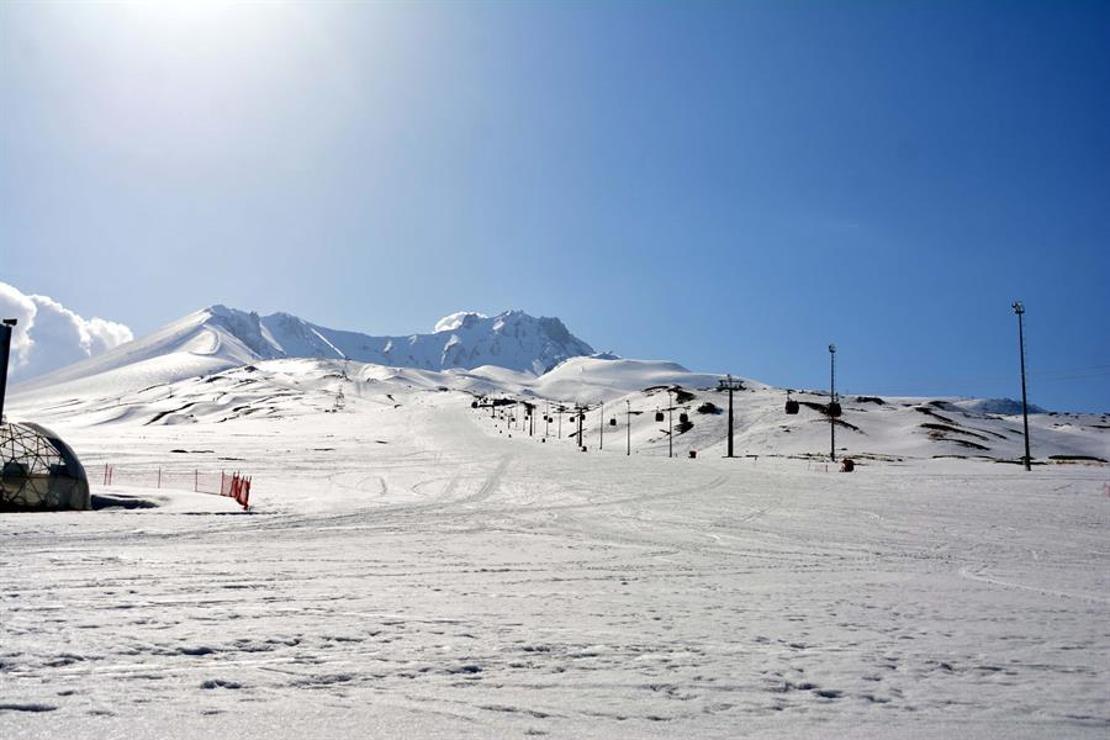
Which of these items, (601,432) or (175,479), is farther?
(601,432)

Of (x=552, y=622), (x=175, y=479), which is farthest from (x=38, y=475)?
(x=552, y=622)

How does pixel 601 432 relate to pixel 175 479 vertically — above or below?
above

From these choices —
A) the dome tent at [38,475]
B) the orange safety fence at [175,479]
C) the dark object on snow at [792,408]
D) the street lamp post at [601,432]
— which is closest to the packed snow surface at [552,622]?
the dome tent at [38,475]

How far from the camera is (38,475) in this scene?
28688 millimetres

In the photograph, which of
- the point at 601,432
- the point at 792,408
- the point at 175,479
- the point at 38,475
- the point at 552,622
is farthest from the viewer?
the point at 601,432

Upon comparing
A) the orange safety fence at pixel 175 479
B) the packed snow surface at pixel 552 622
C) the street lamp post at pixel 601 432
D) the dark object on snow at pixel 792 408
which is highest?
the dark object on snow at pixel 792 408

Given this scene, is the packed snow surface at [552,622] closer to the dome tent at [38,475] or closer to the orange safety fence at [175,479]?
the dome tent at [38,475]

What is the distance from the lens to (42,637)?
29.2ft

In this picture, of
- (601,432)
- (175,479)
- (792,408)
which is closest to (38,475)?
(175,479)

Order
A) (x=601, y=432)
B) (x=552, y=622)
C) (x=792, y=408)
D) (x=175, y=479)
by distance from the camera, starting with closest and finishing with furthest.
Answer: (x=552, y=622), (x=175, y=479), (x=792, y=408), (x=601, y=432)

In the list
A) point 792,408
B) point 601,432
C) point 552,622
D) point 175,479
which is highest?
point 792,408

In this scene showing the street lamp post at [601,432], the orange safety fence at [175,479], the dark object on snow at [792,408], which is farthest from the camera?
the dark object on snow at [792,408]

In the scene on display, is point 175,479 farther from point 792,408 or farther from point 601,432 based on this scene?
point 792,408

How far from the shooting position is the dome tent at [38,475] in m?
28.1
